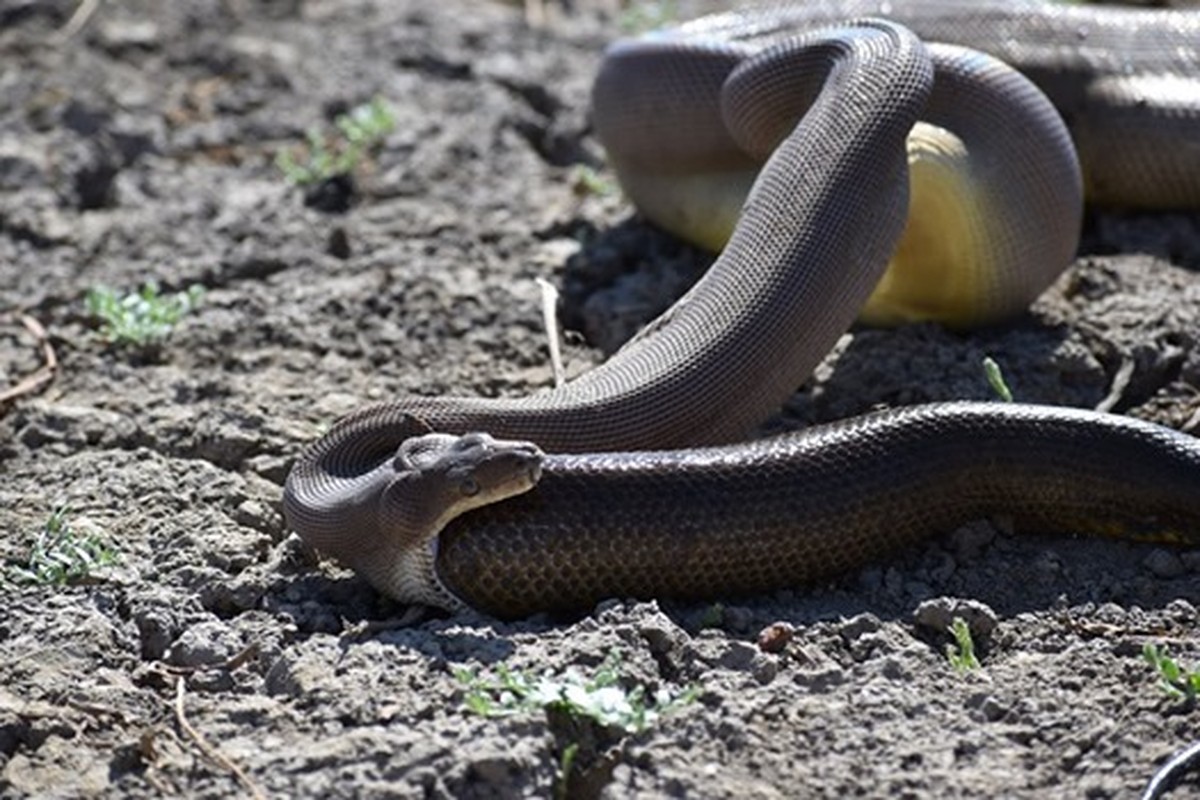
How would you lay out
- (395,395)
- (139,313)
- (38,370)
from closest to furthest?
(395,395), (38,370), (139,313)

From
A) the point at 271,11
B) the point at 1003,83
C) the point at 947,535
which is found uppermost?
the point at 1003,83

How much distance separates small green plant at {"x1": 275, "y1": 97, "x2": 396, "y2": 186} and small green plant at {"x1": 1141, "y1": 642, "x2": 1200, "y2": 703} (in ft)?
13.8

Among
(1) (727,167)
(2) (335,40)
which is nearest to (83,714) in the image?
(1) (727,167)

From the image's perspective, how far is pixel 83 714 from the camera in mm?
5051

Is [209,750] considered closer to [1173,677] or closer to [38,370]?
[1173,677]

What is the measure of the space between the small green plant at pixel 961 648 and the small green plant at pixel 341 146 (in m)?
3.78

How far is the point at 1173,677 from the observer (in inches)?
194

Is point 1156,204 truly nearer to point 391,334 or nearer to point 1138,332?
point 1138,332

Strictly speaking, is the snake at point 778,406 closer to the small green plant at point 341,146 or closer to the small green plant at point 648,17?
the small green plant at point 341,146

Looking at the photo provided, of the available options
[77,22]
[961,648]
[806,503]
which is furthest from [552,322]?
[77,22]

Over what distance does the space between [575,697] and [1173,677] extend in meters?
1.27

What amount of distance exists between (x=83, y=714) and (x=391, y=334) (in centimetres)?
241

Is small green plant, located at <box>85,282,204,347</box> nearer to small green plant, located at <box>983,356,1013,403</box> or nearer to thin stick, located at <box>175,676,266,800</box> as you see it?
thin stick, located at <box>175,676,266,800</box>

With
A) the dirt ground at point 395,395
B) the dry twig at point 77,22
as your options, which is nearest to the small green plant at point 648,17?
the dirt ground at point 395,395
